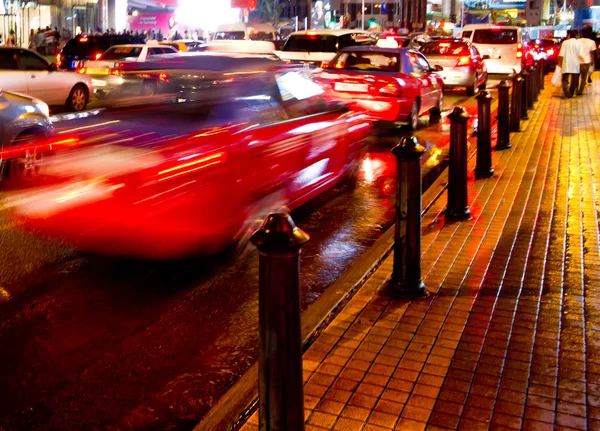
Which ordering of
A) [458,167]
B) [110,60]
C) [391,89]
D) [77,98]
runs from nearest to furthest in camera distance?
[458,167] → [391,89] → [77,98] → [110,60]

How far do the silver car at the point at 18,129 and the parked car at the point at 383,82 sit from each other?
492 cm

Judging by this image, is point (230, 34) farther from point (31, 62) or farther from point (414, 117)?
point (414, 117)

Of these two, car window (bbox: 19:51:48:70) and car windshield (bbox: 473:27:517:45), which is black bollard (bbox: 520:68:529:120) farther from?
car windshield (bbox: 473:27:517:45)

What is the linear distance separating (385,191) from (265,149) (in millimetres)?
3323

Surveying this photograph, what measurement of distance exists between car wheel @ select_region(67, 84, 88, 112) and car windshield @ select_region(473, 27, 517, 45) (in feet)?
53.0

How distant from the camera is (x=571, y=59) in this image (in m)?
Result: 19.8

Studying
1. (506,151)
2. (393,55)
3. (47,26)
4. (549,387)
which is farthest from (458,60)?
(47,26)

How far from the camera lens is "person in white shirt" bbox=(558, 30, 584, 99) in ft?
64.3

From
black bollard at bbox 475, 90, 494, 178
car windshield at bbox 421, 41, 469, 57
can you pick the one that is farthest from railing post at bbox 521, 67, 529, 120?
black bollard at bbox 475, 90, 494, 178

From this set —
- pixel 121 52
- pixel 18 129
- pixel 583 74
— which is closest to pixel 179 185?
pixel 18 129

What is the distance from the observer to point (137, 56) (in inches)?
835

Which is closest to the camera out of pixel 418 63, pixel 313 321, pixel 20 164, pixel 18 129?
pixel 313 321

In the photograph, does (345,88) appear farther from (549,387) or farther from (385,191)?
(549,387)

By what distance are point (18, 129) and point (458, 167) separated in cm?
569
